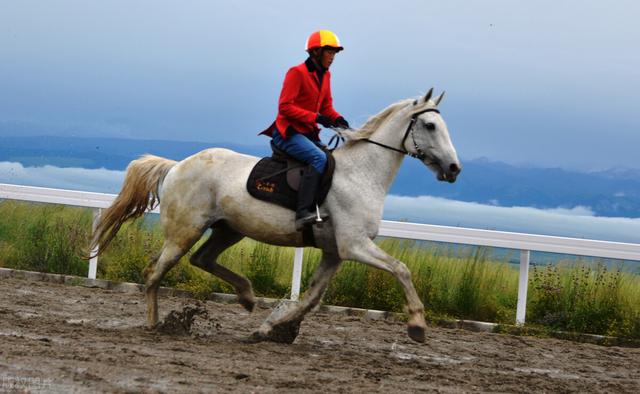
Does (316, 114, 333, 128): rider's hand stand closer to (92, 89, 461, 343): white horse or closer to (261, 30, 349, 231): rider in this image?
(261, 30, 349, 231): rider

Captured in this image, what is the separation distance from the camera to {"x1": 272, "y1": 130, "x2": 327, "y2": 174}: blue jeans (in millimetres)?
8289

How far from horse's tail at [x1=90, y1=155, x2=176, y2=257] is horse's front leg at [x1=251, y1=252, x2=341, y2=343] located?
5.70 feet

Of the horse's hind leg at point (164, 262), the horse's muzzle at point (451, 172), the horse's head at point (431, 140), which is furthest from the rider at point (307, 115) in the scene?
the horse's hind leg at point (164, 262)

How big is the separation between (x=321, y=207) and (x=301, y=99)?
3.09 feet

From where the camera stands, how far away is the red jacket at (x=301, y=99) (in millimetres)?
8375

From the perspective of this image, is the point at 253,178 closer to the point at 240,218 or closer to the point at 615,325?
the point at 240,218

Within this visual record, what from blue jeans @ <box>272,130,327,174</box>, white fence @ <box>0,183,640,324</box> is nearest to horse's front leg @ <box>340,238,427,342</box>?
blue jeans @ <box>272,130,327,174</box>

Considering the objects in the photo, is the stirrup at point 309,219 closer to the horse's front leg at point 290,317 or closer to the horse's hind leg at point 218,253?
the horse's front leg at point 290,317

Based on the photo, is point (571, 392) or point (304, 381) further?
point (571, 392)

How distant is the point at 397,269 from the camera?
7.91 meters

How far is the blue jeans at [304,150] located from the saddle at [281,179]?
7cm

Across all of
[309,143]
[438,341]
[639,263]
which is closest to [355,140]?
[309,143]

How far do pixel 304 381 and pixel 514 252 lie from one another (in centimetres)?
564

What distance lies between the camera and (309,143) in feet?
27.5
